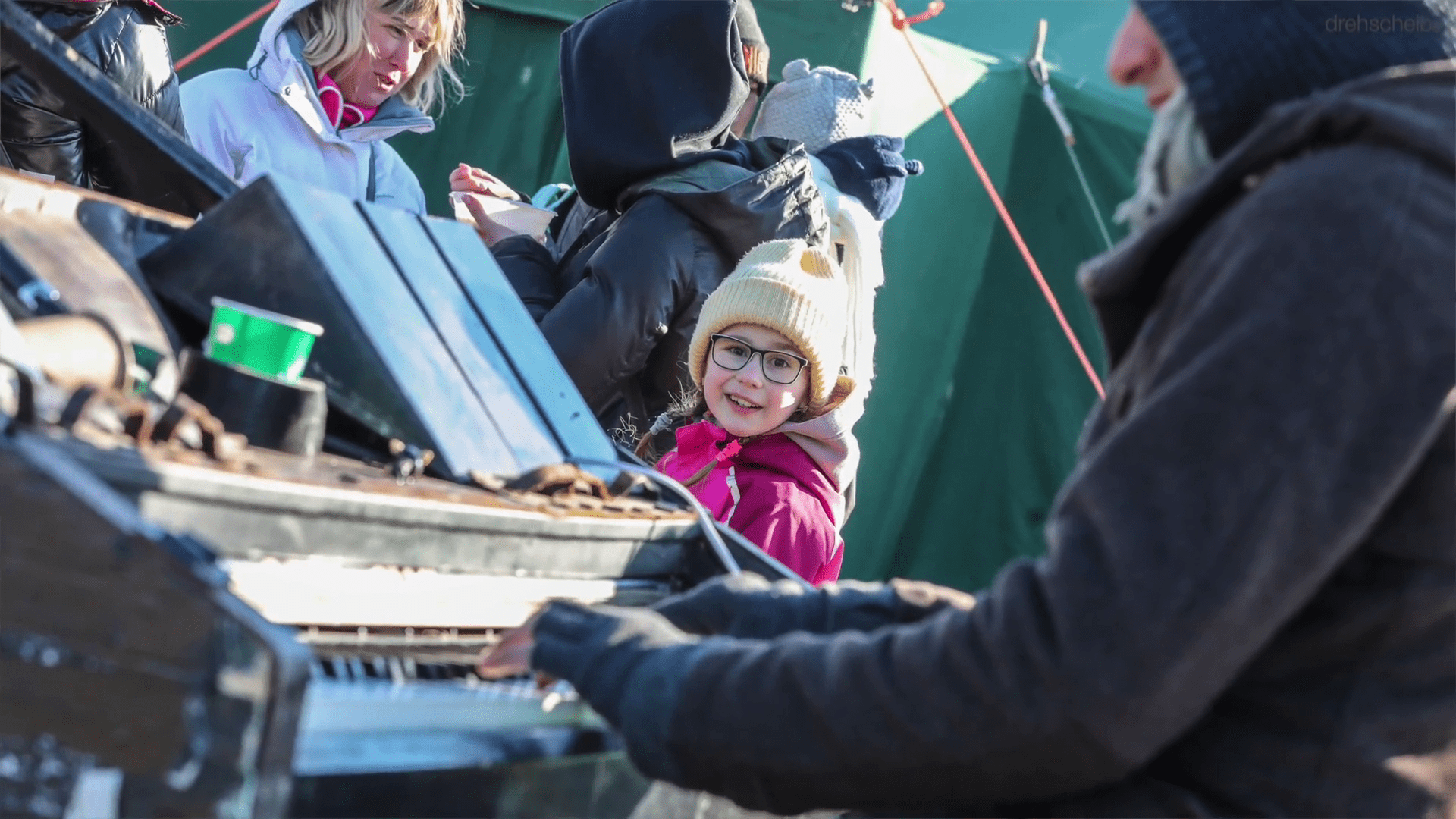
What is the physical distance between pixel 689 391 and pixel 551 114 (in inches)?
106

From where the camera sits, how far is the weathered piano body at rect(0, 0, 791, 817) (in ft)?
3.46

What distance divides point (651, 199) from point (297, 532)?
1.96 metres

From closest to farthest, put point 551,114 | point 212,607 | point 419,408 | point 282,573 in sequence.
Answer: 1. point 212,607
2. point 282,573
3. point 419,408
4. point 551,114

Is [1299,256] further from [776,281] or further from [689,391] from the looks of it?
[689,391]

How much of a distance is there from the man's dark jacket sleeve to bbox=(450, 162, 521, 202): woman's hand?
272cm

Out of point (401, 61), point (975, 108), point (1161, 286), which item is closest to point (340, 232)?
point (1161, 286)

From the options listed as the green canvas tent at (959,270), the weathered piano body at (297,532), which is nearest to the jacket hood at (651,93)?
the weathered piano body at (297,532)

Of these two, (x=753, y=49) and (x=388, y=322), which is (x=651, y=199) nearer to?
(x=753, y=49)

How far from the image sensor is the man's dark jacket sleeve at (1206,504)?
1.07 meters

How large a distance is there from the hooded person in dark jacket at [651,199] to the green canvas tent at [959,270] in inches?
91.8

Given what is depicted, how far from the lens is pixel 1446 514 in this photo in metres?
1.16

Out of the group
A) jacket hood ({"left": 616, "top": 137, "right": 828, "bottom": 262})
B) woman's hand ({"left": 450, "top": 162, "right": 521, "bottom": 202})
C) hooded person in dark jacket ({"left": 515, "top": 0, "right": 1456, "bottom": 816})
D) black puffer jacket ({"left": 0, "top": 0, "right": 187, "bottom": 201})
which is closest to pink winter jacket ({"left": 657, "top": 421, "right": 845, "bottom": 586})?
jacket hood ({"left": 616, "top": 137, "right": 828, "bottom": 262})

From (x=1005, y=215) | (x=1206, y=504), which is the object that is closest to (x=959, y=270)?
(x=1005, y=215)

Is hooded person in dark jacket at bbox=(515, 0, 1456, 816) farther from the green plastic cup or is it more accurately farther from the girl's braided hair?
the girl's braided hair
